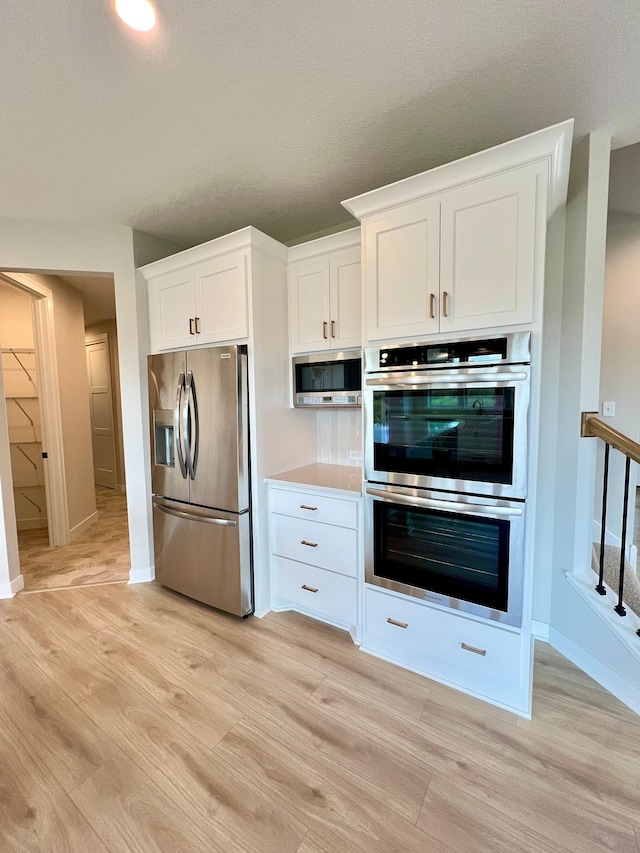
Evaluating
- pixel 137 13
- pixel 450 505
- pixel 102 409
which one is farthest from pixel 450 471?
pixel 102 409

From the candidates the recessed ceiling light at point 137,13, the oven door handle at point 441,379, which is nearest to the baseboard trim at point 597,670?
the oven door handle at point 441,379

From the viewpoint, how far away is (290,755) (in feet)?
4.83

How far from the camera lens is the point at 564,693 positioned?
1.77 m

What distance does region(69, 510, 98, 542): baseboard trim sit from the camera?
151 inches

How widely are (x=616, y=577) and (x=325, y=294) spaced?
2.56 m

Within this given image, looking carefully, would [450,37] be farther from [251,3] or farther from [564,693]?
[564,693]

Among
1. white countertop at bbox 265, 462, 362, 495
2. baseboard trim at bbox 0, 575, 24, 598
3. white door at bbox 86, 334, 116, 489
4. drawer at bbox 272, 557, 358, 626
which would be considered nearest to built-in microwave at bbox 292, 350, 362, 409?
white countertop at bbox 265, 462, 362, 495

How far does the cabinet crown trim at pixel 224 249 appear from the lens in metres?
2.21

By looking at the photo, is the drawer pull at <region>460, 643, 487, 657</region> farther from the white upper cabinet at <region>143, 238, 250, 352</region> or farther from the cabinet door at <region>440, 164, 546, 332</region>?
the white upper cabinet at <region>143, 238, 250, 352</region>

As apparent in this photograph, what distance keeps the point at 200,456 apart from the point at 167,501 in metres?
0.53

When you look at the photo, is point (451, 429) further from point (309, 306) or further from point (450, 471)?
point (309, 306)

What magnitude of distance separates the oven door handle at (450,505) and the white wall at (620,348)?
192cm

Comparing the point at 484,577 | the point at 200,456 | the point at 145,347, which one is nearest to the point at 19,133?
the point at 145,347

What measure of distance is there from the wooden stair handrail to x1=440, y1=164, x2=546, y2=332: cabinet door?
2.44 ft
